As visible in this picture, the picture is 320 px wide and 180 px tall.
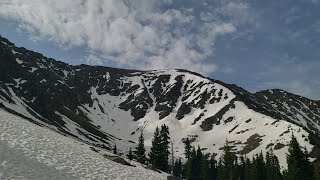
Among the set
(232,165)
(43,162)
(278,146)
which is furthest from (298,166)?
(278,146)

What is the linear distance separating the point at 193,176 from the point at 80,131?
6773 centimetres

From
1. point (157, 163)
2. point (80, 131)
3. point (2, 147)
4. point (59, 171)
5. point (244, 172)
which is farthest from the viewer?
point (80, 131)

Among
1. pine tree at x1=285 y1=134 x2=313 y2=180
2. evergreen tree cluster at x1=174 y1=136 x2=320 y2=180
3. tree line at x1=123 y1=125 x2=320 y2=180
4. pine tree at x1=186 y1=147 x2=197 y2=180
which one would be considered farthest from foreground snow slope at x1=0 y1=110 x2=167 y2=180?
pine tree at x1=186 y1=147 x2=197 y2=180

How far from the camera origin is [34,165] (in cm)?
2606

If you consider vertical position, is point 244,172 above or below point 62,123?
below

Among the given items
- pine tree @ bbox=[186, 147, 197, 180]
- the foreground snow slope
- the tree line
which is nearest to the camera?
the foreground snow slope

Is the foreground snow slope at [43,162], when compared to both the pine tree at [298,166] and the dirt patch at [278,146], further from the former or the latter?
the dirt patch at [278,146]

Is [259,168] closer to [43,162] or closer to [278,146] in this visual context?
[43,162]

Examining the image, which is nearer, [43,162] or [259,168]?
[43,162]

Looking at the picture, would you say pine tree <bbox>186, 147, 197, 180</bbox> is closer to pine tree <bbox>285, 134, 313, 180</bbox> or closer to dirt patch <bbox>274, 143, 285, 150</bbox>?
dirt patch <bbox>274, 143, 285, 150</bbox>

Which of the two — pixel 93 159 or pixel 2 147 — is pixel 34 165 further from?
pixel 93 159

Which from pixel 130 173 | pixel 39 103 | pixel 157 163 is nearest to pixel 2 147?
pixel 130 173

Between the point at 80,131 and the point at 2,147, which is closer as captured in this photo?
the point at 2,147

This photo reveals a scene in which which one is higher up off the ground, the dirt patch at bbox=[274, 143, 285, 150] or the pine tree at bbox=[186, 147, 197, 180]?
the dirt patch at bbox=[274, 143, 285, 150]
